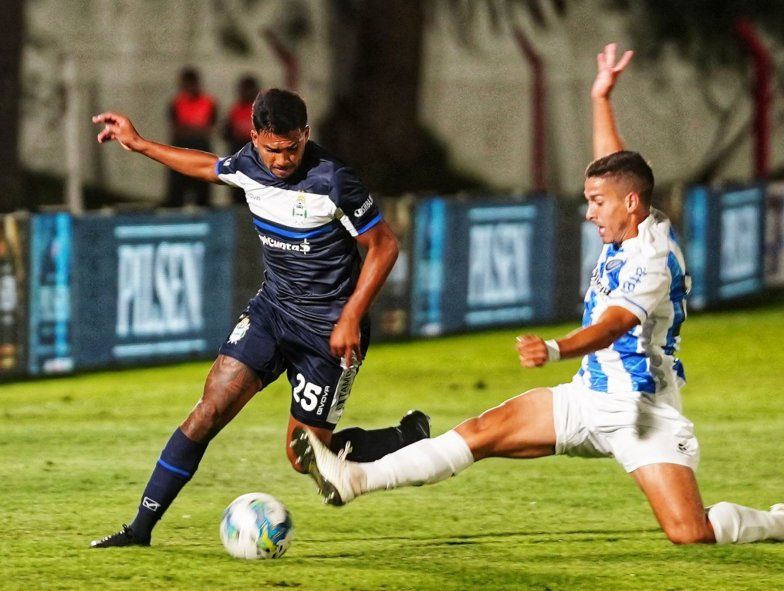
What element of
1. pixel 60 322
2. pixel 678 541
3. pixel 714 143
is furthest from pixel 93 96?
pixel 678 541

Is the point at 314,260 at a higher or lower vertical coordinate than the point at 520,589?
higher

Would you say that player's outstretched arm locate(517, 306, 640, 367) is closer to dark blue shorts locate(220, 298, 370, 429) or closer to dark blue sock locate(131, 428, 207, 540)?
dark blue shorts locate(220, 298, 370, 429)

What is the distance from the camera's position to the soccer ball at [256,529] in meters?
6.32

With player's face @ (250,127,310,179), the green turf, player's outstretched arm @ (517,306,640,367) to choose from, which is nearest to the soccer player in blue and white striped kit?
player's outstretched arm @ (517,306,640,367)

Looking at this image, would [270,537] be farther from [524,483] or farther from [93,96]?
[93,96]

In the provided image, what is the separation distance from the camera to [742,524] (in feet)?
21.4

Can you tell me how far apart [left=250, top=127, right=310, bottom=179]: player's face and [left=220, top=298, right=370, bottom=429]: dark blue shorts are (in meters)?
0.65

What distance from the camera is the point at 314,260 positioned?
6848 millimetres

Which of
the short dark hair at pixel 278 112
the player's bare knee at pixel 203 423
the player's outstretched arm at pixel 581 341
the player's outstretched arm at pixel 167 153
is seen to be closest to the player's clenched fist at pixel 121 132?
the player's outstretched arm at pixel 167 153

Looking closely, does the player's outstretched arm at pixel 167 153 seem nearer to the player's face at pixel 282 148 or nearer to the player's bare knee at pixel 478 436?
the player's face at pixel 282 148

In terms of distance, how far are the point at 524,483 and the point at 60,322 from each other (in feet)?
15.7

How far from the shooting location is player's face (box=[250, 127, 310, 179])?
21.1 ft

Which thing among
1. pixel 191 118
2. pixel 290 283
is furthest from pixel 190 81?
pixel 290 283

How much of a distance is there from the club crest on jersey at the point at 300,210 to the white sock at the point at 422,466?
1.02m
